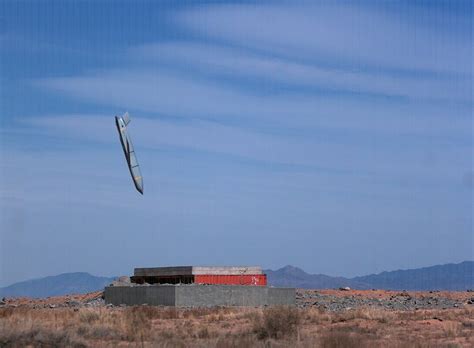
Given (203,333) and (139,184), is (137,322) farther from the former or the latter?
(139,184)

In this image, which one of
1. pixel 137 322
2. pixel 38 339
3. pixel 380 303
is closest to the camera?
pixel 38 339

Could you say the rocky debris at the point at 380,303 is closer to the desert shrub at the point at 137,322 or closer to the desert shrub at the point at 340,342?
the desert shrub at the point at 137,322

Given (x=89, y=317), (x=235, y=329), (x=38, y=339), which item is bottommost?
(x=38, y=339)

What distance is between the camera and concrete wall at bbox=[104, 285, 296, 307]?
50.6 metres

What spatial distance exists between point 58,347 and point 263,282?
3893 centimetres

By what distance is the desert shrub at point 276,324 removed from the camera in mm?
30750

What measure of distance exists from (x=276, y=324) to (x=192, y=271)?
26.4m

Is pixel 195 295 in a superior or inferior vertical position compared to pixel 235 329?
superior

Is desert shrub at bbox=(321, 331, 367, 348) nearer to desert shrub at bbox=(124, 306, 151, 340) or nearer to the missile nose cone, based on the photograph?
desert shrub at bbox=(124, 306, 151, 340)

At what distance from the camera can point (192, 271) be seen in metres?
57.5

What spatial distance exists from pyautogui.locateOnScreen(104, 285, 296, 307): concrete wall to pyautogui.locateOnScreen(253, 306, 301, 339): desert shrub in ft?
58.0

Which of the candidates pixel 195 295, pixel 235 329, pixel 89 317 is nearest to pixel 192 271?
pixel 195 295

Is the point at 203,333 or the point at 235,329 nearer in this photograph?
the point at 203,333

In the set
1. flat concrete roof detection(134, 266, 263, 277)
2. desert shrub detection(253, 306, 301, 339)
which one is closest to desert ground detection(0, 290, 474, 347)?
desert shrub detection(253, 306, 301, 339)
